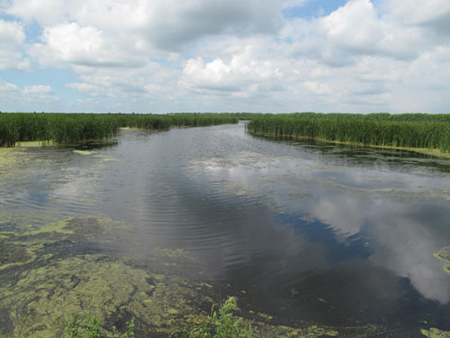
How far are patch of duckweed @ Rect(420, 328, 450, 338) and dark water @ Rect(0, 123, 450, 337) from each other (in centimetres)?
8

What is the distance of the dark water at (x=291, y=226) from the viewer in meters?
4.48

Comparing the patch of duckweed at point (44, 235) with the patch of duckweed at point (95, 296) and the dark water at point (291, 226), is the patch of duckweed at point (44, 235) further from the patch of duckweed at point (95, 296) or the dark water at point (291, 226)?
the patch of duckweed at point (95, 296)

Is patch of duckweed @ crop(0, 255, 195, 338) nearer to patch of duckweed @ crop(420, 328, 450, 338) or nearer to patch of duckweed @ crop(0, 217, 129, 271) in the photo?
patch of duckweed @ crop(0, 217, 129, 271)

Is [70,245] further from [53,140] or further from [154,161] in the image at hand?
[53,140]

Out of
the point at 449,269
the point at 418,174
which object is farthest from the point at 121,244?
the point at 418,174

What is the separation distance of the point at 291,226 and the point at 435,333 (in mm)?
3801

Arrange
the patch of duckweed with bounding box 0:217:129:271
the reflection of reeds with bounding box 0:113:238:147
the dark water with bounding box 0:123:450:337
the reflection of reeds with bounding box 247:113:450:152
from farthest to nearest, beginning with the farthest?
the reflection of reeds with bounding box 247:113:450:152 < the reflection of reeds with bounding box 0:113:238:147 < the patch of duckweed with bounding box 0:217:129:271 < the dark water with bounding box 0:123:450:337

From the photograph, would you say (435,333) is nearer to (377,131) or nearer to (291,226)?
(291,226)

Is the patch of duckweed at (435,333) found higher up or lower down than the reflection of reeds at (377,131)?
lower down

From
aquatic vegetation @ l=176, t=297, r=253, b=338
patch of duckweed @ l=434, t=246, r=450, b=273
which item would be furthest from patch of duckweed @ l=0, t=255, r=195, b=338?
patch of duckweed @ l=434, t=246, r=450, b=273

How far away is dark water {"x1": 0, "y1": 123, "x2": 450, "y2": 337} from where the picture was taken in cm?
448

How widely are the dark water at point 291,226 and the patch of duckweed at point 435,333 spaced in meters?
0.08

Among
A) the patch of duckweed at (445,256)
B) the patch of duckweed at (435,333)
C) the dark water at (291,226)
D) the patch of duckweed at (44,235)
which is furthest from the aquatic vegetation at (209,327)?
the patch of duckweed at (445,256)

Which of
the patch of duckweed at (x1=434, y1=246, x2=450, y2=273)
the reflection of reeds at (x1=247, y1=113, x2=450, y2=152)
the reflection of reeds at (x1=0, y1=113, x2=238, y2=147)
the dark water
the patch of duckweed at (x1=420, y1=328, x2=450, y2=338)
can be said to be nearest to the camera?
the patch of duckweed at (x1=420, y1=328, x2=450, y2=338)
